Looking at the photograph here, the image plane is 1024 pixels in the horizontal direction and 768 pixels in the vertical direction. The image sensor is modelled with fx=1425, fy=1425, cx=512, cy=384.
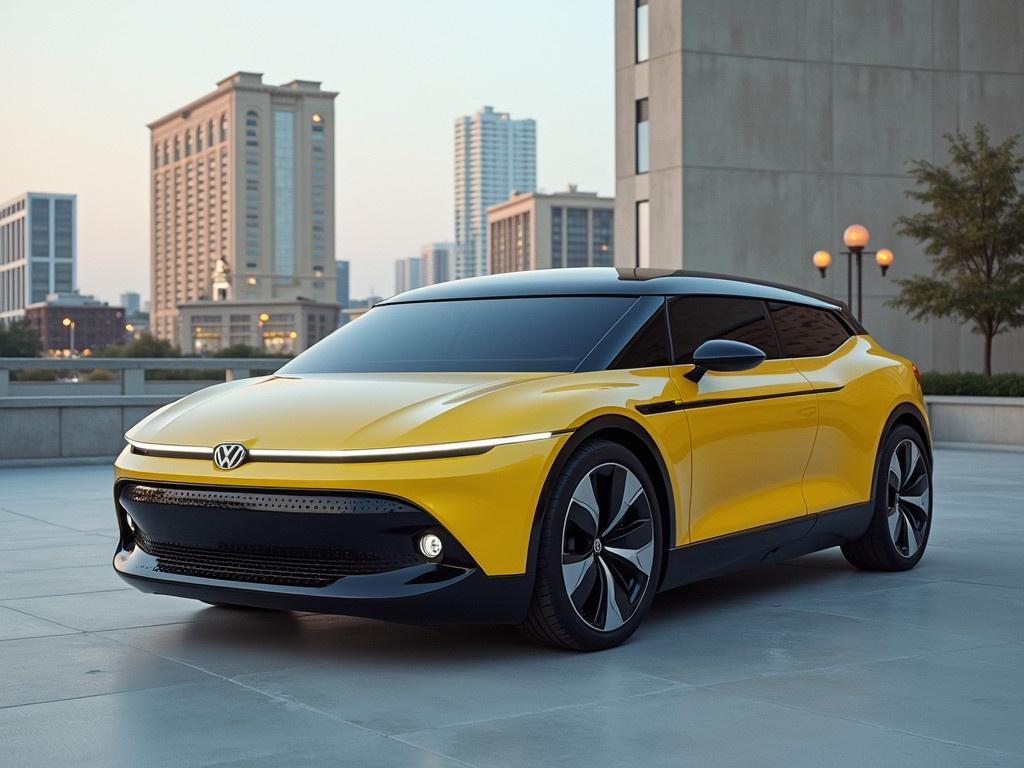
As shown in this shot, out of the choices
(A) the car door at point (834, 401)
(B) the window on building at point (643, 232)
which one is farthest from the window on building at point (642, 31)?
(A) the car door at point (834, 401)

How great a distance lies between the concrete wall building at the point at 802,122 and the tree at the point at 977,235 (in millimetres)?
6072

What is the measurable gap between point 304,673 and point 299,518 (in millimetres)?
583

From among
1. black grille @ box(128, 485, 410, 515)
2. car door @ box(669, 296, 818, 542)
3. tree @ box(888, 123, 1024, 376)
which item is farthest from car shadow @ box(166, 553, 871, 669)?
tree @ box(888, 123, 1024, 376)

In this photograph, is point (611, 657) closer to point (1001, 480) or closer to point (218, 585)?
point (218, 585)


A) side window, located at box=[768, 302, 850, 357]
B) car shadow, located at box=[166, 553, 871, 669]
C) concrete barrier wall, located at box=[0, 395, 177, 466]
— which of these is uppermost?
side window, located at box=[768, 302, 850, 357]

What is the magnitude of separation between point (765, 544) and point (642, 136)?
33514mm

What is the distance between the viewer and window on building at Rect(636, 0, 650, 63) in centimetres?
3894

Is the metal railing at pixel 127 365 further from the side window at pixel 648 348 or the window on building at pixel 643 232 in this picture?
the window on building at pixel 643 232

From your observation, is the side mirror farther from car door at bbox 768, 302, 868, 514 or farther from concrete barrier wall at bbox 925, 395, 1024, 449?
concrete barrier wall at bbox 925, 395, 1024, 449

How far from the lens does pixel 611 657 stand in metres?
5.54

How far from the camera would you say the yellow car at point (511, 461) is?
5.16 m

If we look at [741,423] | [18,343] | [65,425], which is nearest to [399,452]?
[741,423]

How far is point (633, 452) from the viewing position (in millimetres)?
5832

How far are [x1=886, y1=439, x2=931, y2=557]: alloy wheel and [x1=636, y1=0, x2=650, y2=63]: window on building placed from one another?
32089mm
